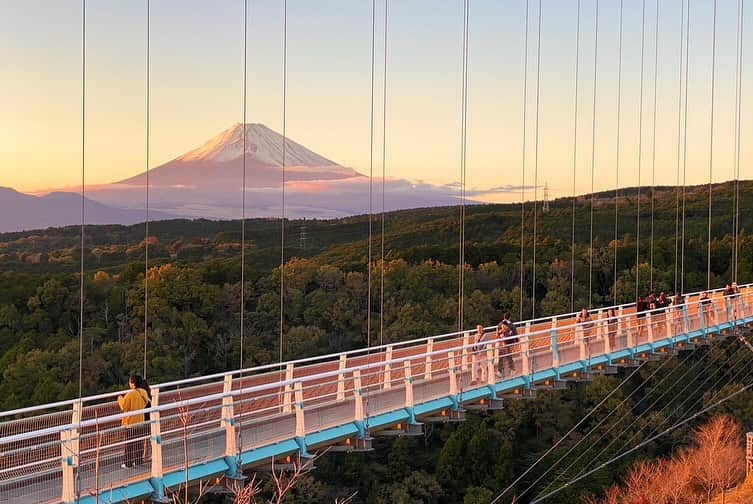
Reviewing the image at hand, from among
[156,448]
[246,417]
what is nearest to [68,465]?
[156,448]

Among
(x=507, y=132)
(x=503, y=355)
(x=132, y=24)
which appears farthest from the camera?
(x=507, y=132)

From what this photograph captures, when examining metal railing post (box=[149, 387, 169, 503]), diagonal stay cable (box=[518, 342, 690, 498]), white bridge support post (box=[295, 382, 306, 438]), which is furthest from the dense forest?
metal railing post (box=[149, 387, 169, 503])

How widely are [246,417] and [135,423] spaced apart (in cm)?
200

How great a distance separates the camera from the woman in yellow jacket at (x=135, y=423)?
930cm

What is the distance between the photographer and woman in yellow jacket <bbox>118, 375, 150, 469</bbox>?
9.30 metres

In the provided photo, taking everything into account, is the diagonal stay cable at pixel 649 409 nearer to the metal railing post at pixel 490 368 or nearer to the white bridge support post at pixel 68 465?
the metal railing post at pixel 490 368

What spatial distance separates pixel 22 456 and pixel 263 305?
38.6 meters

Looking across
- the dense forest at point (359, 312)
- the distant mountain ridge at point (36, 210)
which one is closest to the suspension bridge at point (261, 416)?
the dense forest at point (359, 312)

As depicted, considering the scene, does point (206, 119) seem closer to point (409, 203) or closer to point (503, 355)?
point (409, 203)

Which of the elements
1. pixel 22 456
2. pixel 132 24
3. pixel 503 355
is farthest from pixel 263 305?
pixel 22 456

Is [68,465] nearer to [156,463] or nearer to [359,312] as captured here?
[156,463]

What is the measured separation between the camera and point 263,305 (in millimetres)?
47344

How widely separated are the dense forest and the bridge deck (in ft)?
78.6

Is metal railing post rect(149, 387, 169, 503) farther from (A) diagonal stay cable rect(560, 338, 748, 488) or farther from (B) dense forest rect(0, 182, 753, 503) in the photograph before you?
(A) diagonal stay cable rect(560, 338, 748, 488)
